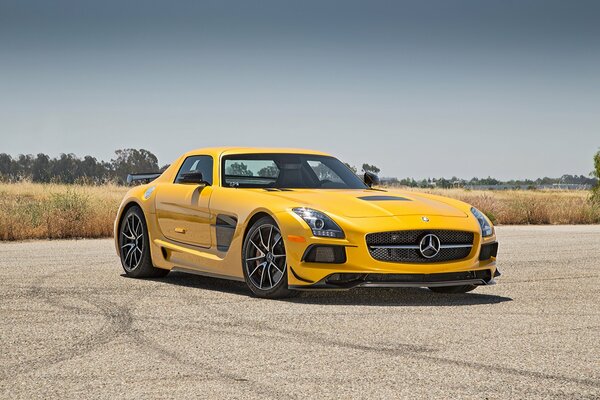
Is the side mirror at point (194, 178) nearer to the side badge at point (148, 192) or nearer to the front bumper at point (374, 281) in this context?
the side badge at point (148, 192)

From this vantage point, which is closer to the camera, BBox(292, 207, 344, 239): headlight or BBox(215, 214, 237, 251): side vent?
BBox(292, 207, 344, 239): headlight

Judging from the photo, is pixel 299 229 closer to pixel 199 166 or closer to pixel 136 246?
pixel 199 166

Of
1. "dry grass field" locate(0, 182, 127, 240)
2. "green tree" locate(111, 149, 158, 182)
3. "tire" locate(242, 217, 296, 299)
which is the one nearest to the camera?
"tire" locate(242, 217, 296, 299)

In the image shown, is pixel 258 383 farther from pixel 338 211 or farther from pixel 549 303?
pixel 549 303

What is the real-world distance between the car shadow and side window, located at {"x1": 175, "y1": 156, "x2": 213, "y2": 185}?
1.19 m

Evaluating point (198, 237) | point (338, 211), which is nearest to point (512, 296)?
point (338, 211)

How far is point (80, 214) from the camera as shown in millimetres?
21453

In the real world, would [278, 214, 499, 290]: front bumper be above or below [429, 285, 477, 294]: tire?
above

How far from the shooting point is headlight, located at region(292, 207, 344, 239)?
8586 millimetres

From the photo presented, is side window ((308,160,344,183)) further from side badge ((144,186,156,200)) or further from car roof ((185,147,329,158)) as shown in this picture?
side badge ((144,186,156,200))

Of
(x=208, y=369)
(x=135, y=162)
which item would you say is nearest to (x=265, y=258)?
(x=208, y=369)

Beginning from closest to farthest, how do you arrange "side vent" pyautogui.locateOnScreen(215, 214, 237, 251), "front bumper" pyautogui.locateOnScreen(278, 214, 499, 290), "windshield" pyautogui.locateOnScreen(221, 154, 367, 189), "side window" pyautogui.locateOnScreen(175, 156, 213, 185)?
"front bumper" pyautogui.locateOnScreen(278, 214, 499, 290) < "side vent" pyautogui.locateOnScreen(215, 214, 237, 251) < "windshield" pyautogui.locateOnScreen(221, 154, 367, 189) < "side window" pyautogui.locateOnScreen(175, 156, 213, 185)

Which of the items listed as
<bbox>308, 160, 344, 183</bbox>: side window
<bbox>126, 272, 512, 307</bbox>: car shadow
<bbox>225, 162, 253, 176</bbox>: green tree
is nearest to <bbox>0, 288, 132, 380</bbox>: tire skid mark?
<bbox>126, 272, 512, 307</bbox>: car shadow

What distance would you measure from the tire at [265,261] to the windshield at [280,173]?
3.70ft
